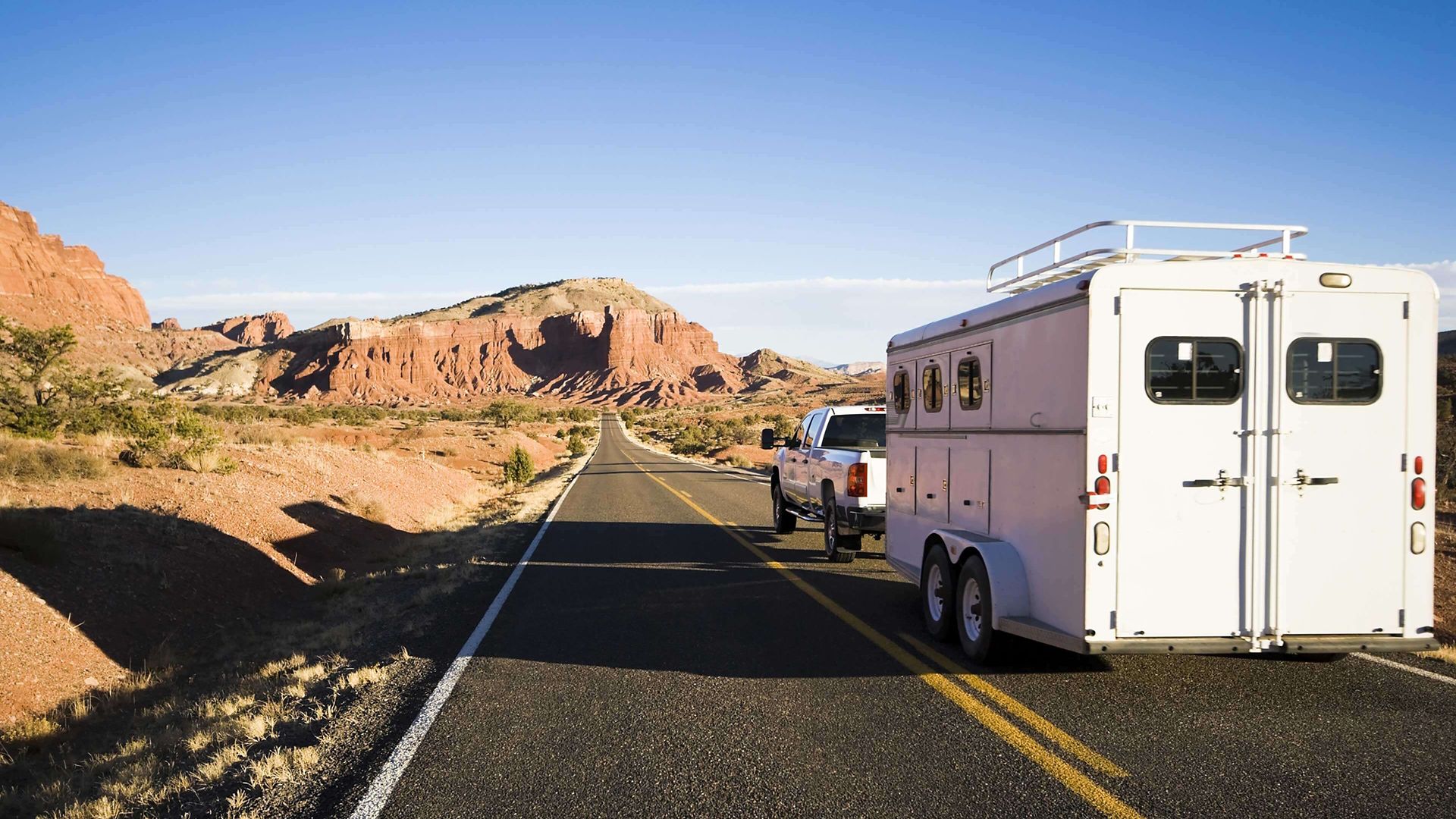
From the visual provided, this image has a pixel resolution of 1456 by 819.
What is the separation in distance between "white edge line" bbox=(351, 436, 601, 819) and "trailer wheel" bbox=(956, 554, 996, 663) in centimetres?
387

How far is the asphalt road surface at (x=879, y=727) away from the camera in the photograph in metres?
4.71

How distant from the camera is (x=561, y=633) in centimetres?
873

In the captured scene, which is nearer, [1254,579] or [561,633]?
[1254,579]

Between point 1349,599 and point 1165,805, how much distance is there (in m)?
2.67

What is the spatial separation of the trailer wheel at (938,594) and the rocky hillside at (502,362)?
156m

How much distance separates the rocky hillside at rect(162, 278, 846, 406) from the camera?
531 ft

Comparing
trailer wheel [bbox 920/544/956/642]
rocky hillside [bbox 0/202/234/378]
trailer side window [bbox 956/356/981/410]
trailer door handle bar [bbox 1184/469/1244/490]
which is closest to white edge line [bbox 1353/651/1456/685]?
trailer door handle bar [bbox 1184/469/1244/490]

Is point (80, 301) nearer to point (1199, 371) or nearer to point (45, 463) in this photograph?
point (45, 463)

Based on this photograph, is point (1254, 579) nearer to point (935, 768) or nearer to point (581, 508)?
point (935, 768)

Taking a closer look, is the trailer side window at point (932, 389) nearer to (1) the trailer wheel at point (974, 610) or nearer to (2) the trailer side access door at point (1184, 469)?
(1) the trailer wheel at point (974, 610)

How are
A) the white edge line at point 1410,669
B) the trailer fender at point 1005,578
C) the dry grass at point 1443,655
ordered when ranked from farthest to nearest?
the dry grass at point 1443,655
the trailer fender at point 1005,578
the white edge line at point 1410,669

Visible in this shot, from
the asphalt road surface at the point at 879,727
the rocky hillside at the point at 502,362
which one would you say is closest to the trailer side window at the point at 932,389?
the asphalt road surface at the point at 879,727

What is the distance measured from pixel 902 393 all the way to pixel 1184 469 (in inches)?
158

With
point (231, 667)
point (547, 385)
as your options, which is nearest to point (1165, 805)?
point (231, 667)
